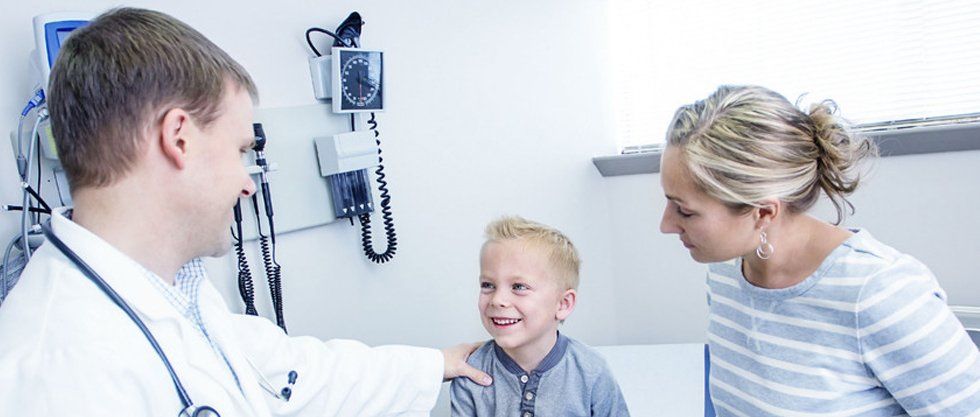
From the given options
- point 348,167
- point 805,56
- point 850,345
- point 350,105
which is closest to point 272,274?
point 348,167

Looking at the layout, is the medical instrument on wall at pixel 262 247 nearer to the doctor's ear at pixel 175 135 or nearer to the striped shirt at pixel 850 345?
the doctor's ear at pixel 175 135

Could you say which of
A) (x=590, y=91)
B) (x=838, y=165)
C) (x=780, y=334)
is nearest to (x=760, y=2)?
(x=590, y=91)

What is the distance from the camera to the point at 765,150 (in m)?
1.04

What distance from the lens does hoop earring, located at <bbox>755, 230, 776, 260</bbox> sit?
3.64 feet

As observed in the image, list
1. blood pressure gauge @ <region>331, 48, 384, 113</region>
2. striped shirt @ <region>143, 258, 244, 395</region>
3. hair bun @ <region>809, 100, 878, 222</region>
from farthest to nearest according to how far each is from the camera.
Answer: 1. blood pressure gauge @ <region>331, 48, 384, 113</region>
2. hair bun @ <region>809, 100, 878, 222</region>
3. striped shirt @ <region>143, 258, 244, 395</region>

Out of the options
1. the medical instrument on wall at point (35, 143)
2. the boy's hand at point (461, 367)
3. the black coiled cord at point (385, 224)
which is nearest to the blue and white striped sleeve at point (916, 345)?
the boy's hand at point (461, 367)

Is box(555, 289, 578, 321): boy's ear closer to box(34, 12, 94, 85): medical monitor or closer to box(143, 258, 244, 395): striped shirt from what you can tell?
box(143, 258, 244, 395): striped shirt

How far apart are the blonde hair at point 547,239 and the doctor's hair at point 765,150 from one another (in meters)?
0.41

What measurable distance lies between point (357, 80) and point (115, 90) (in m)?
0.78

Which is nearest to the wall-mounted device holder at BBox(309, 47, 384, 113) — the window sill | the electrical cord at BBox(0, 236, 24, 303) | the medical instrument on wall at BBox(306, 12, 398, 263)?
the medical instrument on wall at BBox(306, 12, 398, 263)

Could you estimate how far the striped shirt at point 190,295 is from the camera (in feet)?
3.18

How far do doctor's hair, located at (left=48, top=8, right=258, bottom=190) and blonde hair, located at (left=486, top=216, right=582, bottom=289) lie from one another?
0.71 meters

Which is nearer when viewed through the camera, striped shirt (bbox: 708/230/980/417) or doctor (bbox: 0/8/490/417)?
doctor (bbox: 0/8/490/417)

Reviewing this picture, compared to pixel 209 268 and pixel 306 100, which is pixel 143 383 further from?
pixel 306 100
